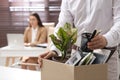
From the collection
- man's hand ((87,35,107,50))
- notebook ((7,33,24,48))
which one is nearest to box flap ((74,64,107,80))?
man's hand ((87,35,107,50))

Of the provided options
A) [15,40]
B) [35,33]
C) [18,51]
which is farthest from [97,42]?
[35,33]

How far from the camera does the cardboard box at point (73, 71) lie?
0.90 meters

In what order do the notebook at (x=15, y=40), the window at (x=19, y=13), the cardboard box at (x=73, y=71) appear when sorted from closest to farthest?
1. the cardboard box at (x=73, y=71)
2. the notebook at (x=15, y=40)
3. the window at (x=19, y=13)

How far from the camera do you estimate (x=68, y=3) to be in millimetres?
1601

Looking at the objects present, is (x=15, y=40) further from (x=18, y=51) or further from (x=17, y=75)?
(x=17, y=75)

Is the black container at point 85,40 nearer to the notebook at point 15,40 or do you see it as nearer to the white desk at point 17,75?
the white desk at point 17,75

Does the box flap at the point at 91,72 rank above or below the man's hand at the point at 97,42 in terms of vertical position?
below

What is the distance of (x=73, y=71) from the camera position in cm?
90

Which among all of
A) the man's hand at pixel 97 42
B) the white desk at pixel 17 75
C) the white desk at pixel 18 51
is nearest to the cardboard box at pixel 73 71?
the man's hand at pixel 97 42

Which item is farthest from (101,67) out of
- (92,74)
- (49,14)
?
(49,14)

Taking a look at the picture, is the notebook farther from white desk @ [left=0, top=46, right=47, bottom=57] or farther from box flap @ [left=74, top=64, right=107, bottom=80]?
box flap @ [left=74, top=64, right=107, bottom=80]

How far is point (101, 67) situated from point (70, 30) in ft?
0.60

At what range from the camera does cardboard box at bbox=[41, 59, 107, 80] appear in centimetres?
90

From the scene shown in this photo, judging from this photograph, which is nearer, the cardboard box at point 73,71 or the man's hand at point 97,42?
the cardboard box at point 73,71
